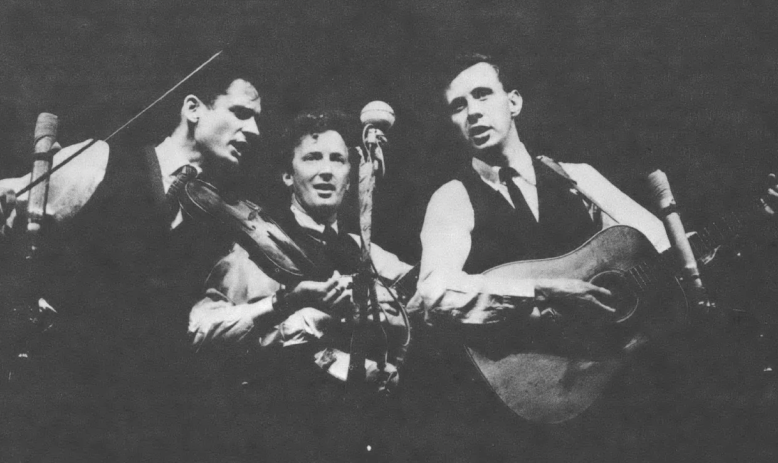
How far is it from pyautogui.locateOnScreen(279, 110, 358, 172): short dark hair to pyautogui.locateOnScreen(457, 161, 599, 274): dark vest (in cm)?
74

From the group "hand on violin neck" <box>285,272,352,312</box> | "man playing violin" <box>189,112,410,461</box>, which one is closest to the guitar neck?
"man playing violin" <box>189,112,410,461</box>

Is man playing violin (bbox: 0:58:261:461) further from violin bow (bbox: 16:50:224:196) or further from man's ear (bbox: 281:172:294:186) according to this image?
man's ear (bbox: 281:172:294:186)

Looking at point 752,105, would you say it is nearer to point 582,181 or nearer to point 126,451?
point 582,181

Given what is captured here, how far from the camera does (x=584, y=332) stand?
4.45 metres

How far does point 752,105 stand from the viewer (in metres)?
4.86

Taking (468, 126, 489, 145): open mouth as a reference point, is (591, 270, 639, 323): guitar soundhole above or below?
below

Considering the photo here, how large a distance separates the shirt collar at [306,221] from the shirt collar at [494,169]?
95 cm

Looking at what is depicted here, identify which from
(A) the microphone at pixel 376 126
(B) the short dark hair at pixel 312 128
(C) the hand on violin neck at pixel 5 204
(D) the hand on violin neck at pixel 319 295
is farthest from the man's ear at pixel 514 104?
(C) the hand on violin neck at pixel 5 204

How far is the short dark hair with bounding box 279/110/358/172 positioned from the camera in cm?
464

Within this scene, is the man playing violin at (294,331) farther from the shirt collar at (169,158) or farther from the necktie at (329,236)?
the shirt collar at (169,158)

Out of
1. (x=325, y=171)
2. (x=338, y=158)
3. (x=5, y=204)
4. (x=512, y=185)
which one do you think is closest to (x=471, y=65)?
(x=512, y=185)

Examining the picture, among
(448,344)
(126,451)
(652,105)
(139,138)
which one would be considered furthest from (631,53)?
(126,451)

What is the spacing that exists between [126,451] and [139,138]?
5.83 feet

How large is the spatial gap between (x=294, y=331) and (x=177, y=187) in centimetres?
110
